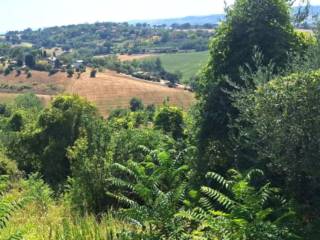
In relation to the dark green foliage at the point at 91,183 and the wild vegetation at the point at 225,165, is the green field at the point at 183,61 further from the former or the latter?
the wild vegetation at the point at 225,165

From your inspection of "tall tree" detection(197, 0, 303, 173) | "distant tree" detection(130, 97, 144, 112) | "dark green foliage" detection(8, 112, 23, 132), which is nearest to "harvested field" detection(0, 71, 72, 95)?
"distant tree" detection(130, 97, 144, 112)

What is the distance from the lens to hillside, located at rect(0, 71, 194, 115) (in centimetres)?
9906

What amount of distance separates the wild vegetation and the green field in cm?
12619

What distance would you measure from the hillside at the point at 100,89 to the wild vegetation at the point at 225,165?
81357mm

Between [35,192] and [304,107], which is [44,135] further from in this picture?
[304,107]

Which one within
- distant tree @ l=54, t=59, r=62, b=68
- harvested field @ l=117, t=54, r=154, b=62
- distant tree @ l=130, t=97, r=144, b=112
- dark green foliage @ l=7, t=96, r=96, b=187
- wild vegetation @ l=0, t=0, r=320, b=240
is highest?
wild vegetation @ l=0, t=0, r=320, b=240

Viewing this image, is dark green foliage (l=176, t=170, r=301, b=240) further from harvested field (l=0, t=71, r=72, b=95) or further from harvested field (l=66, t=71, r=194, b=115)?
harvested field (l=0, t=71, r=72, b=95)

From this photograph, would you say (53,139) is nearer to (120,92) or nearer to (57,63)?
(120,92)

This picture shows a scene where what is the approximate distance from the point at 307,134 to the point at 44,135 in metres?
18.5

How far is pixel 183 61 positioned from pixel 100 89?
2291 inches

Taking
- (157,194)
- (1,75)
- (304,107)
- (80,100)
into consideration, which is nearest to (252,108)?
(304,107)

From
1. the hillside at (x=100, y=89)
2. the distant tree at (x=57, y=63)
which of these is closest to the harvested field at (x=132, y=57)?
the distant tree at (x=57, y=63)

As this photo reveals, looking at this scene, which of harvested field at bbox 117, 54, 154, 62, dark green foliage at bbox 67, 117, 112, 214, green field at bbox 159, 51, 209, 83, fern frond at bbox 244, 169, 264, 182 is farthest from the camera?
harvested field at bbox 117, 54, 154, 62

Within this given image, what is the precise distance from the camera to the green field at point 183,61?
146000 millimetres
